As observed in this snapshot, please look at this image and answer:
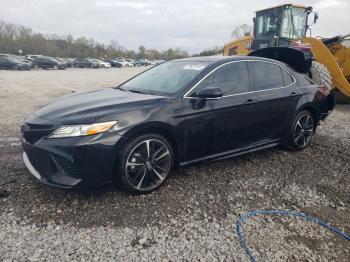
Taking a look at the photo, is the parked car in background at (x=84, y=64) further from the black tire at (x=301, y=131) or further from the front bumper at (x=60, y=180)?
the front bumper at (x=60, y=180)

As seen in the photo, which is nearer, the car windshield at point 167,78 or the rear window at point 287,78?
the car windshield at point 167,78

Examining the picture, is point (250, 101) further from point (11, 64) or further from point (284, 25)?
point (11, 64)

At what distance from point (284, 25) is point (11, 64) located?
29.9m

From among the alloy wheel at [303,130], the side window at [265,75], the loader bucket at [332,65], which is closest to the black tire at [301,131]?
the alloy wheel at [303,130]

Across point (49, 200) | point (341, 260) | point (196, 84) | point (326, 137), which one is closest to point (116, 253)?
point (49, 200)

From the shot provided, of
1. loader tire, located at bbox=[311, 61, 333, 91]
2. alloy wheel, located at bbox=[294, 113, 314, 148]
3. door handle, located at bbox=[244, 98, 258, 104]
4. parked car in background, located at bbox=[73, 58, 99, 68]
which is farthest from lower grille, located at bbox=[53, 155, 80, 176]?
parked car in background, located at bbox=[73, 58, 99, 68]

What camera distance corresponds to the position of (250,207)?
3381 mm

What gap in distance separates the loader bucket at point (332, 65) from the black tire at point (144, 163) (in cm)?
673

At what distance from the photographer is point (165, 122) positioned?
352cm

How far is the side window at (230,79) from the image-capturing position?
13.1ft

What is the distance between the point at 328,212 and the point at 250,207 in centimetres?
85

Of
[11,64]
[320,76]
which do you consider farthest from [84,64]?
[320,76]

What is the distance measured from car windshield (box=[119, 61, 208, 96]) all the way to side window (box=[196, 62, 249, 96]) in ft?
0.65

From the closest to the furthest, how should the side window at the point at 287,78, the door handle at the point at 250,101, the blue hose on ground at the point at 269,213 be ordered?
the blue hose on ground at the point at 269,213 < the door handle at the point at 250,101 < the side window at the point at 287,78
